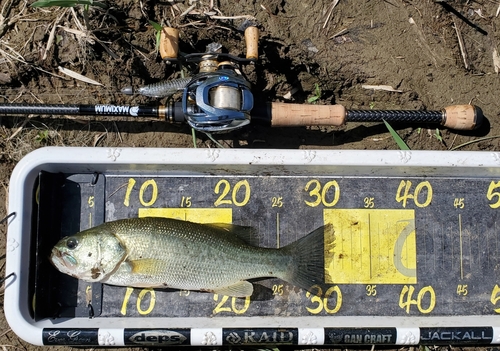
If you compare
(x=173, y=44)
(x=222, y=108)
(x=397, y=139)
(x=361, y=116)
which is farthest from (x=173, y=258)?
(x=397, y=139)

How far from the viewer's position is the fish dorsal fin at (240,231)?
9.53 ft

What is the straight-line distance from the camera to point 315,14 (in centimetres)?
346

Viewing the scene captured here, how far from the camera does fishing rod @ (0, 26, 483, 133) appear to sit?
2.73 meters

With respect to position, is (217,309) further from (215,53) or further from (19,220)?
(215,53)

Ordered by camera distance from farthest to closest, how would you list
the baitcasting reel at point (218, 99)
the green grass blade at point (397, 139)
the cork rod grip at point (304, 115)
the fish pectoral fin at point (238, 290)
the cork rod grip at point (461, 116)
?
the green grass blade at point (397, 139), the cork rod grip at point (461, 116), the cork rod grip at point (304, 115), the fish pectoral fin at point (238, 290), the baitcasting reel at point (218, 99)

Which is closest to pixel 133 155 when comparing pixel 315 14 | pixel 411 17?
pixel 315 14

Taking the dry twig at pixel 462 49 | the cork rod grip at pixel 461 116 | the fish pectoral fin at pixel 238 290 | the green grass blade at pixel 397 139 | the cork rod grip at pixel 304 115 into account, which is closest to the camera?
the fish pectoral fin at pixel 238 290

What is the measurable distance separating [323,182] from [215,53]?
1043 millimetres

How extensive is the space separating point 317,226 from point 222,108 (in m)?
0.96

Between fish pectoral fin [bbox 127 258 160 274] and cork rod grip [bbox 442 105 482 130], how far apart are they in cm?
209

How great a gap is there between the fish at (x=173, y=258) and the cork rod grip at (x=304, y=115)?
779 mm

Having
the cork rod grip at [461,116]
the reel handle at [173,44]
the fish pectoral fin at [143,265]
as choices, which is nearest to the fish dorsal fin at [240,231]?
the fish pectoral fin at [143,265]

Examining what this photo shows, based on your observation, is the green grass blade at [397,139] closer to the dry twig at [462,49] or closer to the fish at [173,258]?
the dry twig at [462,49]

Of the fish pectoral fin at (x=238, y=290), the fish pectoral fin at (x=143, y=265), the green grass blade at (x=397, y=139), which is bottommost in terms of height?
the fish pectoral fin at (x=238, y=290)
